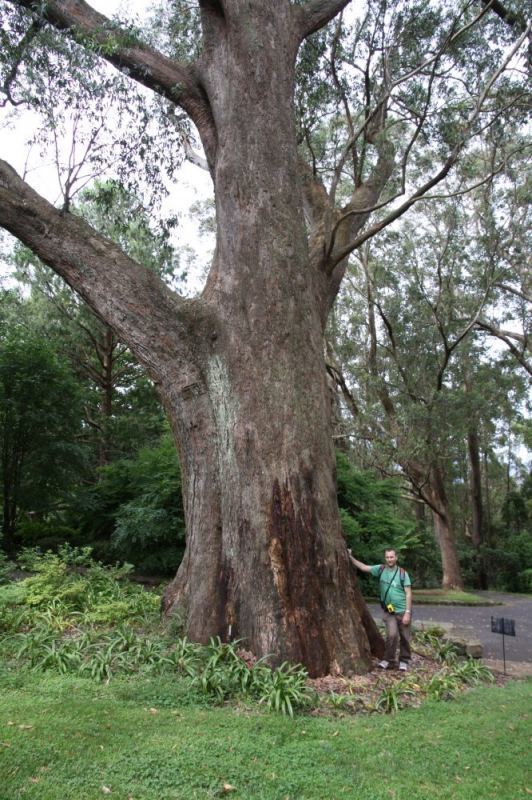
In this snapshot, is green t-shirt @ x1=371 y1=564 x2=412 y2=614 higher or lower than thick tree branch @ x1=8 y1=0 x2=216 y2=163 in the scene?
lower

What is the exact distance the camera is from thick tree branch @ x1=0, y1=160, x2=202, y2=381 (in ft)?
22.3

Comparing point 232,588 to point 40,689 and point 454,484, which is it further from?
point 454,484

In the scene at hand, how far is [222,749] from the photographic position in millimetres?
4180

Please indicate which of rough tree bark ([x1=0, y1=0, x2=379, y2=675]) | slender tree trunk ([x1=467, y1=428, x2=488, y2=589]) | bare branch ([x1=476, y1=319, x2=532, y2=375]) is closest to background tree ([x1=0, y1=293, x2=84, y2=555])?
rough tree bark ([x1=0, y1=0, x2=379, y2=675])

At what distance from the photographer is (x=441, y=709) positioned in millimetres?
5504

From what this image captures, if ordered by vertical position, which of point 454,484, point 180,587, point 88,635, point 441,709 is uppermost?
point 454,484

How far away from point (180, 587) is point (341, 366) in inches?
752

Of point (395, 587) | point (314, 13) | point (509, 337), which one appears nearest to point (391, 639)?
point (395, 587)

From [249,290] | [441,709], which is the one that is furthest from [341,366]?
[441,709]

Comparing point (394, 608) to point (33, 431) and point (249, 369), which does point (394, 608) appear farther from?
point (33, 431)

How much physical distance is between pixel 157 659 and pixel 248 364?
3074mm

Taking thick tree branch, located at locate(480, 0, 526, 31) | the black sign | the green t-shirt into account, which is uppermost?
thick tree branch, located at locate(480, 0, 526, 31)

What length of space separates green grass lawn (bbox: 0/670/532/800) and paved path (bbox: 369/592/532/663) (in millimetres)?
4973

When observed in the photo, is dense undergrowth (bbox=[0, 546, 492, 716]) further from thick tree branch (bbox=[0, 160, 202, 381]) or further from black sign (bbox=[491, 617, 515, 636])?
thick tree branch (bbox=[0, 160, 202, 381])
